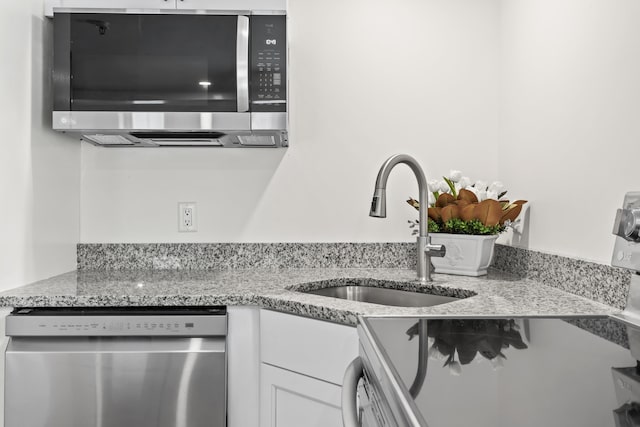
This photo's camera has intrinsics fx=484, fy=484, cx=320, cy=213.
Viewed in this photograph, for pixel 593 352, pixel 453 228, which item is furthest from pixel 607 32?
pixel 593 352

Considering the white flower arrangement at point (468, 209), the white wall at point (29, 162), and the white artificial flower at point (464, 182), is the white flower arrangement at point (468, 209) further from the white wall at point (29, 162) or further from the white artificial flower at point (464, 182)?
the white wall at point (29, 162)

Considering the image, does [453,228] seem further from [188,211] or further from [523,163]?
[188,211]

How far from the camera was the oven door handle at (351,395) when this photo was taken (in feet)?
2.31

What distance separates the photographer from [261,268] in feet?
5.88

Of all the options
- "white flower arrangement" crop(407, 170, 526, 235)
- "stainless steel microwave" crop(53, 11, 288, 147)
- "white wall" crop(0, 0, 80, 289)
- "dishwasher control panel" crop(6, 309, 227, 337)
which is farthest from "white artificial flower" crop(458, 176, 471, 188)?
"white wall" crop(0, 0, 80, 289)

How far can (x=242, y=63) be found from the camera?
4.85 ft

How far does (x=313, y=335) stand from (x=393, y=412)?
0.60 metres

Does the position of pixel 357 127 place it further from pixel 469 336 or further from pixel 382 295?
pixel 469 336

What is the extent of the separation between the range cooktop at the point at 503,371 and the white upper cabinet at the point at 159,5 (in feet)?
3.51

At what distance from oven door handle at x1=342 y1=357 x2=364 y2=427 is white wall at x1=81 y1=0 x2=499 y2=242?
1.04m

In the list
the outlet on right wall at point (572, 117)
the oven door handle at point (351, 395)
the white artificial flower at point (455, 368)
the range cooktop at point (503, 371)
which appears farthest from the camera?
the outlet on right wall at point (572, 117)

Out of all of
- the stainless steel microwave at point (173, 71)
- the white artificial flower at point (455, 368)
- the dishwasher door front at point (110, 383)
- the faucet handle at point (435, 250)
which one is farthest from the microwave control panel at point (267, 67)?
the white artificial flower at point (455, 368)

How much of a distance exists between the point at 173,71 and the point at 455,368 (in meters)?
1.25

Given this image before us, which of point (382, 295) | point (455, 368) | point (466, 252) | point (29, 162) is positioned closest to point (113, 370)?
point (29, 162)
